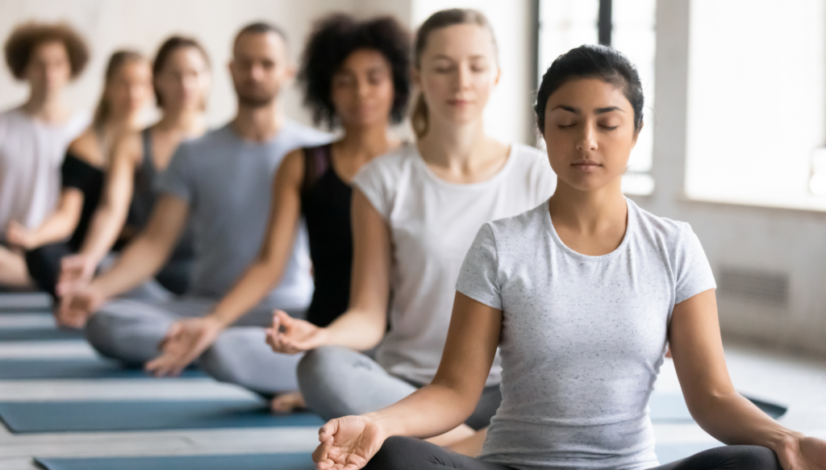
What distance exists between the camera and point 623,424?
1365 millimetres

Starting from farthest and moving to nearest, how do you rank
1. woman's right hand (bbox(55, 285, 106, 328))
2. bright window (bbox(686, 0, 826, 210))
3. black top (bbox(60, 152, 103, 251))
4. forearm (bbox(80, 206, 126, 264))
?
black top (bbox(60, 152, 103, 251)), bright window (bbox(686, 0, 826, 210)), forearm (bbox(80, 206, 126, 264)), woman's right hand (bbox(55, 285, 106, 328))

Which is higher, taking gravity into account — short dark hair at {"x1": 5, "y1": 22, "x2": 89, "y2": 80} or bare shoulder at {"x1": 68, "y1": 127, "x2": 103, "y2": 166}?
short dark hair at {"x1": 5, "y1": 22, "x2": 89, "y2": 80}

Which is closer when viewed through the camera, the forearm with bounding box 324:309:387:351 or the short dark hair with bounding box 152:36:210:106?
the forearm with bounding box 324:309:387:351

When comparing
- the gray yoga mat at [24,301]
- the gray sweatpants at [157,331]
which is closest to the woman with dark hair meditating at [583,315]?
the gray sweatpants at [157,331]

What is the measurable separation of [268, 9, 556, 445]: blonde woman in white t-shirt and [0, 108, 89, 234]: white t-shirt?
148 inches

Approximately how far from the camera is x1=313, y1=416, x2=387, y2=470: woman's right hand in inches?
47.2

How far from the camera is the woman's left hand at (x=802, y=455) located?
1.17m

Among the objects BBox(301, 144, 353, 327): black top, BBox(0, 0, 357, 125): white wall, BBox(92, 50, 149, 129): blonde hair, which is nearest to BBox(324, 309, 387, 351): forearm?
BBox(301, 144, 353, 327): black top

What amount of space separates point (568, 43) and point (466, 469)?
4.94 meters

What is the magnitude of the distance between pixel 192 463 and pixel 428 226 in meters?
0.79

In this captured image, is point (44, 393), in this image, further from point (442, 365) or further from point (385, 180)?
point (442, 365)

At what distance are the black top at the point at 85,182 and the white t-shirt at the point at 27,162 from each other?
99 cm

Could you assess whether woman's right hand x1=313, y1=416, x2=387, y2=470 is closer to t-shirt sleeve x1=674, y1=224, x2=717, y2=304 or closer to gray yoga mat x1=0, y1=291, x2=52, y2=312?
t-shirt sleeve x1=674, y1=224, x2=717, y2=304

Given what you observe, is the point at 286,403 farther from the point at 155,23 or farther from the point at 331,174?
the point at 155,23
